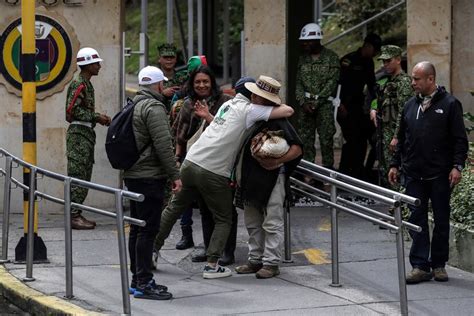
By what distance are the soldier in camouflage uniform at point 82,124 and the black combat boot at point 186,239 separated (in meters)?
1.48

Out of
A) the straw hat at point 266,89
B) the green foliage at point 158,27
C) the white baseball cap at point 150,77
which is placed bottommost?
the straw hat at point 266,89

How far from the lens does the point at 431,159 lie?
892 centimetres

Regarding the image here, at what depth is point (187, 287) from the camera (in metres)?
9.01

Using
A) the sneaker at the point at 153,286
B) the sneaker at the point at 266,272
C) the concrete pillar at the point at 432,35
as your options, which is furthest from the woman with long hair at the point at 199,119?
the concrete pillar at the point at 432,35

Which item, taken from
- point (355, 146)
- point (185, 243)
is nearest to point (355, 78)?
point (355, 146)

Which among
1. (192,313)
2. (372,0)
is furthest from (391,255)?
(372,0)

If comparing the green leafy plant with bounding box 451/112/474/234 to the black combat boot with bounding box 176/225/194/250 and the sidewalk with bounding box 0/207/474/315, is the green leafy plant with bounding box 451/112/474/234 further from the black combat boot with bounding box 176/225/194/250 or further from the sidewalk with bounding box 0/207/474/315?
the black combat boot with bounding box 176/225/194/250

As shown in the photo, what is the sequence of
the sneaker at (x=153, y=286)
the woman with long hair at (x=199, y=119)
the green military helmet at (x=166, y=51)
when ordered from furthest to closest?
the green military helmet at (x=166, y=51) < the woman with long hair at (x=199, y=119) < the sneaker at (x=153, y=286)

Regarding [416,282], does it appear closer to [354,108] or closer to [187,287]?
[187,287]

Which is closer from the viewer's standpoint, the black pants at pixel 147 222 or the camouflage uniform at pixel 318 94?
the black pants at pixel 147 222

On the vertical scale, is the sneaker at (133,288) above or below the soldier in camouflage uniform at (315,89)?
below

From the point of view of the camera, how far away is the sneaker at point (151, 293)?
8.50 m

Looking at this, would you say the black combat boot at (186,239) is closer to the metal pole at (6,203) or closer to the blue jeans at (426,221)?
the metal pole at (6,203)

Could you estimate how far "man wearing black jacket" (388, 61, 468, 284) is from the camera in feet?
29.1
